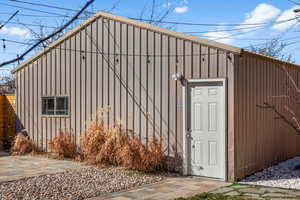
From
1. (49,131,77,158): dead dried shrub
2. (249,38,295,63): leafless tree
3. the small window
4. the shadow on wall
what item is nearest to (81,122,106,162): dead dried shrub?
(49,131,77,158): dead dried shrub

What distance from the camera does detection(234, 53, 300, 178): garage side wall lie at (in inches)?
299

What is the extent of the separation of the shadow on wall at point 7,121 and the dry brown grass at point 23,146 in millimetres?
1131

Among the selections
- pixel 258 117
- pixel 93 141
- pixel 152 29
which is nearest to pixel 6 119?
pixel 93 141

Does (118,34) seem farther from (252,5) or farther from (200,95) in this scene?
(252,5)

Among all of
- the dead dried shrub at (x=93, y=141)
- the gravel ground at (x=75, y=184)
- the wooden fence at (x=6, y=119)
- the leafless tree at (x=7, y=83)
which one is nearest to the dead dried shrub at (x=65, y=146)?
the dead dried shrub at (x=93, y=141)

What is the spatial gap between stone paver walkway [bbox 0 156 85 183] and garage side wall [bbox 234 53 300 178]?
3.99 metres

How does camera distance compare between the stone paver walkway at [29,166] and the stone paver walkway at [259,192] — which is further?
the stone paver walkway at [29,166]

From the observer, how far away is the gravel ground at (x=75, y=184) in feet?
20.8

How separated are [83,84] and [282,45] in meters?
17.4

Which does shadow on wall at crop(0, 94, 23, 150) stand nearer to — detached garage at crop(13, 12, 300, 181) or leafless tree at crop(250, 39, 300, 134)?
detached garage at crop(13, 12, 300, 181)

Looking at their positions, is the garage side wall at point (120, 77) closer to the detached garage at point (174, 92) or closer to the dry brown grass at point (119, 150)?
the detached garage at point (174, 92)

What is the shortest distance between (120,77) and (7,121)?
221 inches

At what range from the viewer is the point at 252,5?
12125 millimetres

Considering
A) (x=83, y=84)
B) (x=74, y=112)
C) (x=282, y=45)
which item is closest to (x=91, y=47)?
(x=83, y=84)
